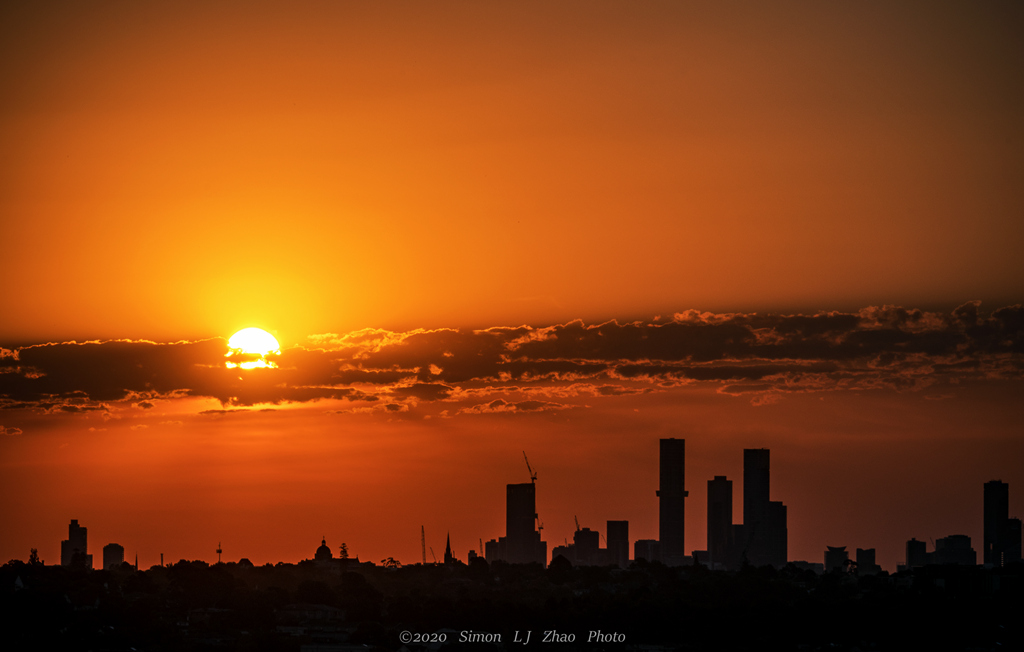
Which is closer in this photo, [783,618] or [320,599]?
[783,618]

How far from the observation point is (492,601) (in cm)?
19138

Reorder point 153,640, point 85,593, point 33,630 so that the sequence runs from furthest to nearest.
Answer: point 85,593 → point 153,640 → point 33,630

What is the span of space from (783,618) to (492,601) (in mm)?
39264

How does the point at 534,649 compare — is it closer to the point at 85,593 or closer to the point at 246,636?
the point at 246,636

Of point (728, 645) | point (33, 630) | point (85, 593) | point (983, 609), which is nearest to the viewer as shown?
point (33, 630)

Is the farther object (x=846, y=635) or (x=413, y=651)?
(x=846, y=635)

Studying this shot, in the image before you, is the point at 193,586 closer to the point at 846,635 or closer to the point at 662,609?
the point at 662,609

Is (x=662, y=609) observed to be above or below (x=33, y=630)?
below

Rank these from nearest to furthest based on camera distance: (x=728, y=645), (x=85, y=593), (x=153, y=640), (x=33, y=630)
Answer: (x=33, y=630) < (x=153, y=640) < (x=728, y=645) < (x=85, y=593)

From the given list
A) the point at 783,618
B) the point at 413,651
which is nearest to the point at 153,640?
the point at 413,651

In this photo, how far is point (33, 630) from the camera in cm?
12850

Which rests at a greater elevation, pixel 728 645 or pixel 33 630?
pixel 33 630

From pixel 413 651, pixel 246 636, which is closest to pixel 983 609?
pixel 413 651

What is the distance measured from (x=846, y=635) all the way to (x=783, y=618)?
760 centimetres
